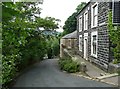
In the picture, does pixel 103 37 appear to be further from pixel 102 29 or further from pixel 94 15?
pixel 94 15

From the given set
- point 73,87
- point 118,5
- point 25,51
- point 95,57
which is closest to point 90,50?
point 95,57

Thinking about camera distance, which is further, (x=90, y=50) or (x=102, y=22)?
(x=90, y=50)

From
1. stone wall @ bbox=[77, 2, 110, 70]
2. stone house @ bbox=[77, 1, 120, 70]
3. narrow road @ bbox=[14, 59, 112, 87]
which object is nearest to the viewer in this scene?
narrow road @ bbox=[14, 59, 112, 87]

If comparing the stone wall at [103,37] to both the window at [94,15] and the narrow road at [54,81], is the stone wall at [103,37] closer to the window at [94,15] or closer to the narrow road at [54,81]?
the window at [94,15]

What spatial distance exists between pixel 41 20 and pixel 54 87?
13448 mm

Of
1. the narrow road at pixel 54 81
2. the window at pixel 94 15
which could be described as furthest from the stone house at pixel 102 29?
the narrow road at pixel 54 81

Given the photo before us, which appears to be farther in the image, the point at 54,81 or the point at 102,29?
the point at 102,29

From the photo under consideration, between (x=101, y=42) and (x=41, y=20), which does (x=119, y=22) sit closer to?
(x=101, y=42)

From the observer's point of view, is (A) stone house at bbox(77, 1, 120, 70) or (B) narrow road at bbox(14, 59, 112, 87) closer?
(B) narrow road at bbox(14, 59, 112, 87)

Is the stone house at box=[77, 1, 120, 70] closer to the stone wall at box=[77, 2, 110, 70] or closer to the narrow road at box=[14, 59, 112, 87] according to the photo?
the stone wall at box=[77, 2, 110, 70]

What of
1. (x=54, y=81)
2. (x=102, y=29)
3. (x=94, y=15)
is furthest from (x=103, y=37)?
(x=54, y=81)

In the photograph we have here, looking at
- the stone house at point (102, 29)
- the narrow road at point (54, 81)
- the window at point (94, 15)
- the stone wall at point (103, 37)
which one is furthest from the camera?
the window at point (94, 15)

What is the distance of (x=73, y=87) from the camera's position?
11562 mm

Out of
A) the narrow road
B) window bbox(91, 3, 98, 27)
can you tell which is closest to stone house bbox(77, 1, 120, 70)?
window bbox(91, 3, 98, 27)
